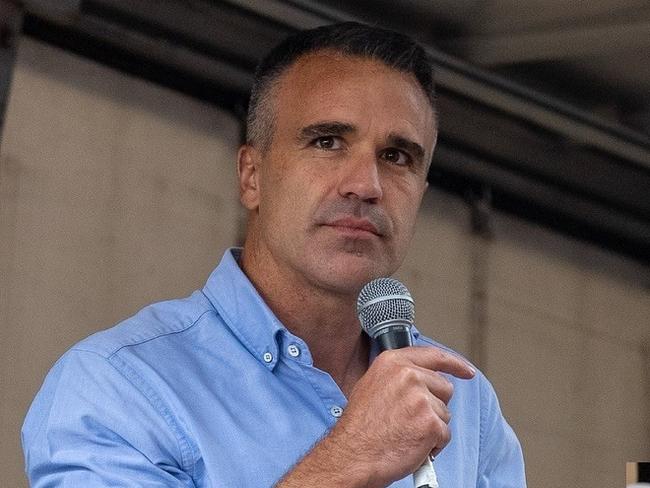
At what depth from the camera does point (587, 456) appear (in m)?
6.69

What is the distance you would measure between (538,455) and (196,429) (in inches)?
164

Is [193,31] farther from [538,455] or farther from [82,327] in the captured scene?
[538,455]

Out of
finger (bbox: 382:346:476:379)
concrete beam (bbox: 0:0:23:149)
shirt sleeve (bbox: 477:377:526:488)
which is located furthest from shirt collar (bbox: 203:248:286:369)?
concrete beam (bbox: 0:0:23:149)

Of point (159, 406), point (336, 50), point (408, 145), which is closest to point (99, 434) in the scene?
point (159, 406)

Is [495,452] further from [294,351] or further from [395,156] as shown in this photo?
[395,156]

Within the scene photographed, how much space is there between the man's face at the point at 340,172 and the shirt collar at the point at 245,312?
0.09 meters

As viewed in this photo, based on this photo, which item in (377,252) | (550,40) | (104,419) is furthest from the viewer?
(550,40)

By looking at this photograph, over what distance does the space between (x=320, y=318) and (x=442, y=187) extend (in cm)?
354

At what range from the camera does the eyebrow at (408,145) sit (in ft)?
9.69

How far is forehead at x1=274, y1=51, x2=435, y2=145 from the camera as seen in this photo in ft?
9.80

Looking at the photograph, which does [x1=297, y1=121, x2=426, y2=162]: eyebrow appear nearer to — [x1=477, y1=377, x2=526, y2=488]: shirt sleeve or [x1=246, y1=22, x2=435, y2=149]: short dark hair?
[x1=246, y1=22, x2=435, y2=149]: short dark hair

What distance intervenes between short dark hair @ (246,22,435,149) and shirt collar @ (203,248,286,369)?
358mm

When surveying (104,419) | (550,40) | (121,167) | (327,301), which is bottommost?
(104,419)

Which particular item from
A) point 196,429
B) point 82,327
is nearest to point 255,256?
point 196,429
